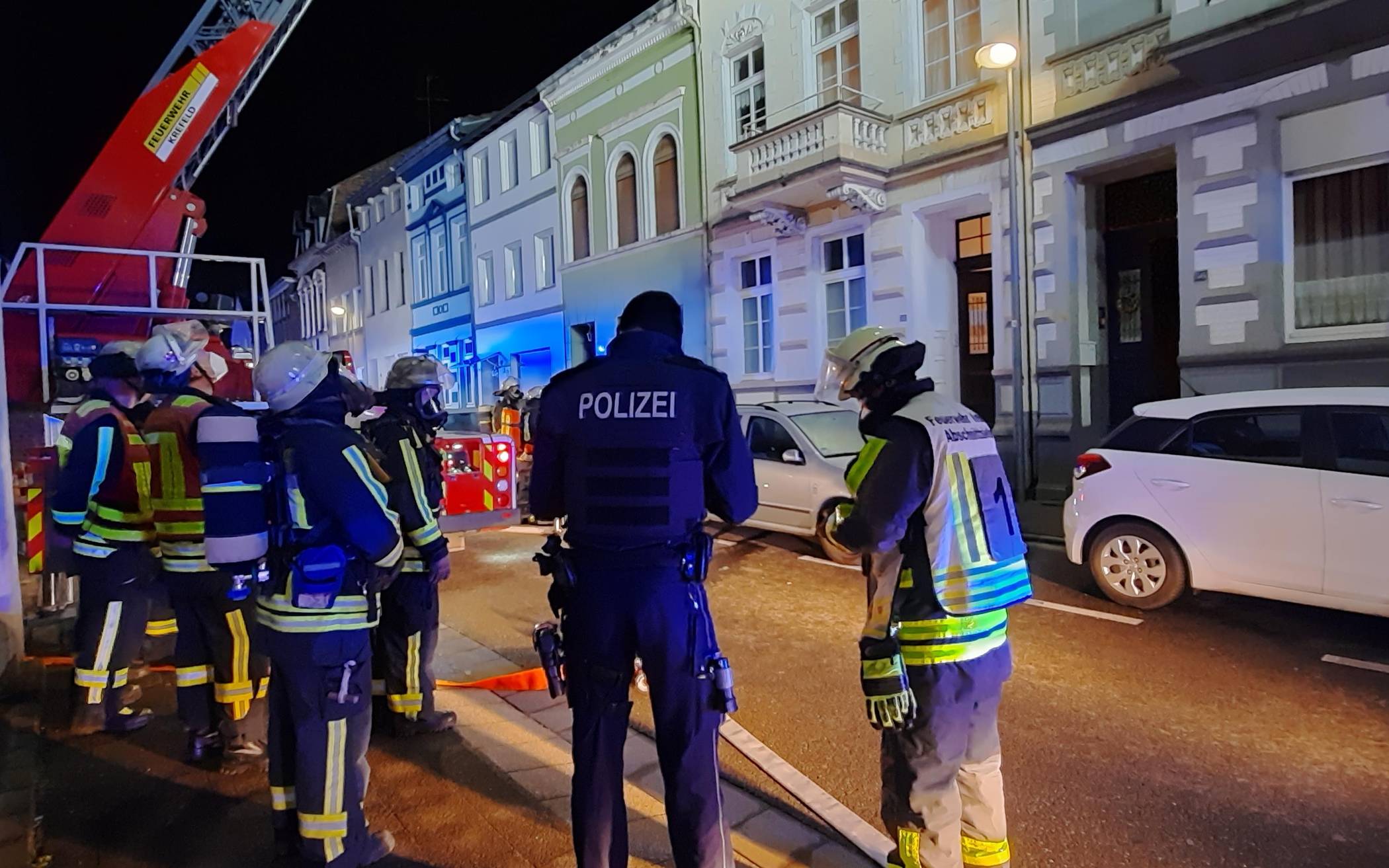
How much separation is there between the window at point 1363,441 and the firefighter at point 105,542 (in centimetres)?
697

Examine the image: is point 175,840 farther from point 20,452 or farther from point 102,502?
point 20,452

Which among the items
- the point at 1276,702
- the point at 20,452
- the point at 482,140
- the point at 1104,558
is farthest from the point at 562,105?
the point at 1276,702

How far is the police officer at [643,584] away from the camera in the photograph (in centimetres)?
251

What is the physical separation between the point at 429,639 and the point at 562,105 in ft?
54.7

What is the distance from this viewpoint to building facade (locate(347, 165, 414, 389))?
90.0ft

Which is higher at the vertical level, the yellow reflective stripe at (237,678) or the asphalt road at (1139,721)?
the yellow reflective stripe at (237,678)

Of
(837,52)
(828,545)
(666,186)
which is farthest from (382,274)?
(828,545)

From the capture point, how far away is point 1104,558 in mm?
6301

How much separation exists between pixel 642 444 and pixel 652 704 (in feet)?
2.63

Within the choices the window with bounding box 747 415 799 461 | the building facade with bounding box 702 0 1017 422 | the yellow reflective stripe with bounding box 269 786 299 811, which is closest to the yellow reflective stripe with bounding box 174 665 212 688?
the yellow reflective stripe with bounding box 269 786 299 811

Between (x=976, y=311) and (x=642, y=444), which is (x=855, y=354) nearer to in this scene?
(x=642, y=444)

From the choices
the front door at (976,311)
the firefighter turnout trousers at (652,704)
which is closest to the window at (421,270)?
the front door at (976,311)

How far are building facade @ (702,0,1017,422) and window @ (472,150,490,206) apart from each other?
9.42m

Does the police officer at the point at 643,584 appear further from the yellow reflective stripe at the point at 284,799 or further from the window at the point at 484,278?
the window at the point at 484,278
